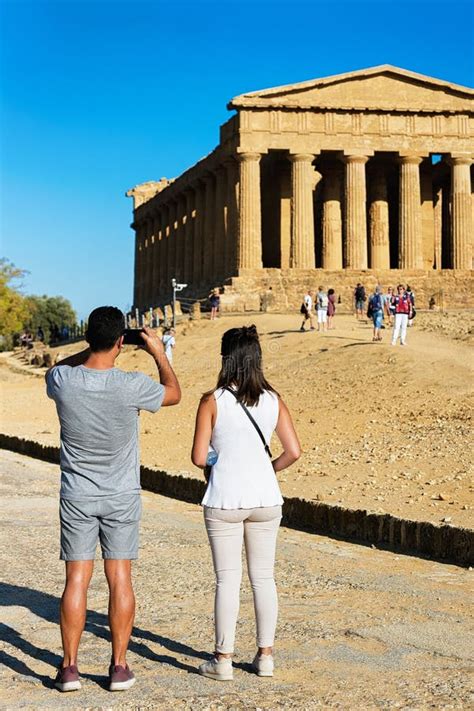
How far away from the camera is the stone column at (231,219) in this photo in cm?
5928

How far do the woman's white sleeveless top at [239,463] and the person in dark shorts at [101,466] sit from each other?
41 cm

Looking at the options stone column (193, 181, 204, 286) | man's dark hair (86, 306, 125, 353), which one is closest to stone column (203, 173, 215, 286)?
stone column (193, 181, 204, 286)

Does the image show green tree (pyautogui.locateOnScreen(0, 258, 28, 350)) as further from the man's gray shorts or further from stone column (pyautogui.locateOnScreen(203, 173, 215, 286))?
the man's gray shorts

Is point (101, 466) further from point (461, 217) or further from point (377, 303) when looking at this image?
point (461, 217)

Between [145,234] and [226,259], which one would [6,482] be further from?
[145,234]

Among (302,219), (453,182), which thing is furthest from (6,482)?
(453,182)

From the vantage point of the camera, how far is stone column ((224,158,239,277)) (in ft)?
194

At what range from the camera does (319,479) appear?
1714 cm

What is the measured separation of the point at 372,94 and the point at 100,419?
5498 centimetres

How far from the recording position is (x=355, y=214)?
58.7m

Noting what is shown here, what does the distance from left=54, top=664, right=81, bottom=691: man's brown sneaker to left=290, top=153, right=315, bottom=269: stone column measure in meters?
51.4

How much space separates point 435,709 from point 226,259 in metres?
55.7

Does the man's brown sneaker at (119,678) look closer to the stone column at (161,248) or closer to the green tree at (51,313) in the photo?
the stone column at (161,248)

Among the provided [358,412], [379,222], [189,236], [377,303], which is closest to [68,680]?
[358,412]
